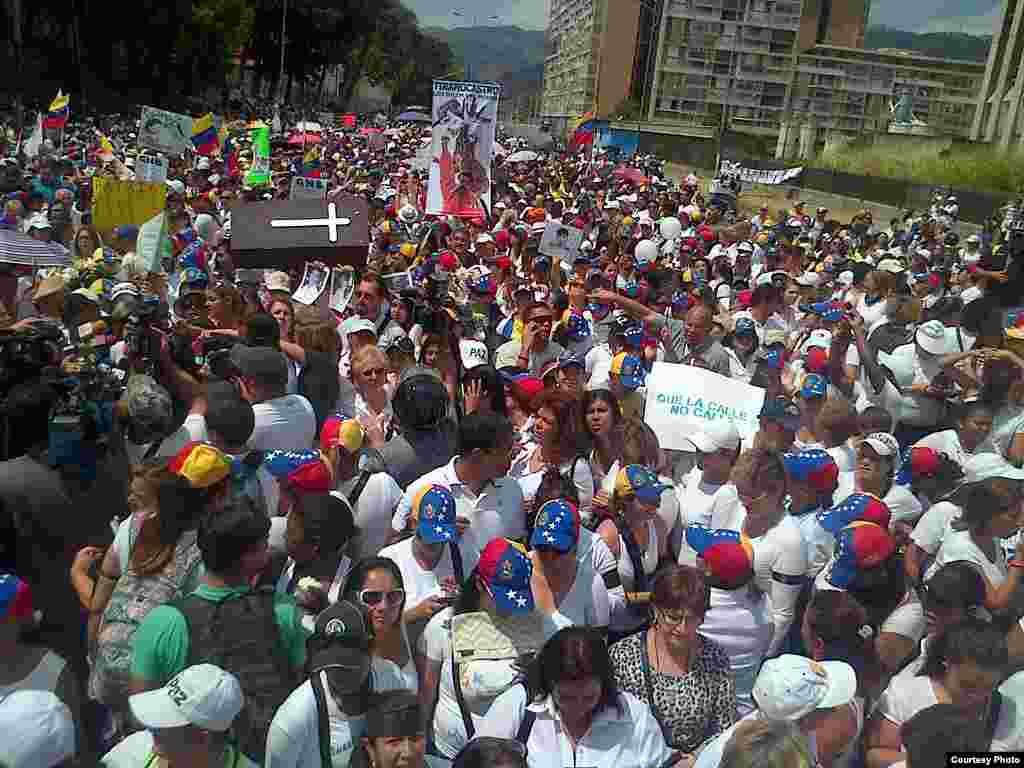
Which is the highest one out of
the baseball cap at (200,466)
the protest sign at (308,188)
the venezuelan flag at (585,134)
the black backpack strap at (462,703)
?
the venezuelan flag at (585,134)

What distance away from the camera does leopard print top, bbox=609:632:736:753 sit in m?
2.70

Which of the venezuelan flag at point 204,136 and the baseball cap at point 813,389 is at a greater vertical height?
the venezuelan flag at point 204,136

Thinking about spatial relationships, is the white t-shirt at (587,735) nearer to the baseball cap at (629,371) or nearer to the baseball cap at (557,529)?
the baseball cap at (557,529)

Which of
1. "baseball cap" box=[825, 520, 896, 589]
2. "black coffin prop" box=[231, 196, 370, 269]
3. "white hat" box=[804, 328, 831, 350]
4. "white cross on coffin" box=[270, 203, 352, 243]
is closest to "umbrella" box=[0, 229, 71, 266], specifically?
"black coffin prop" box=[231, 196, 370, 269]

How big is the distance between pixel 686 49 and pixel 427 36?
64.1 metres

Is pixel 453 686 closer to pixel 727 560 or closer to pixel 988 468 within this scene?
pixel 727 560

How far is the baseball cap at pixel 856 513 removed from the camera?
342 centimetres

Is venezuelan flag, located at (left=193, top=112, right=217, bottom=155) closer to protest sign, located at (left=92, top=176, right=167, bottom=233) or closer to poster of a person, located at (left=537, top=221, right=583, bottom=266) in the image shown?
protest sign, located at (left=92, top=176, right=167, bottom=233)

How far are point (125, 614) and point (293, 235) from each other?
489 centimetres

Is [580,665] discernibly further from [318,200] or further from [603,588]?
[318,200]

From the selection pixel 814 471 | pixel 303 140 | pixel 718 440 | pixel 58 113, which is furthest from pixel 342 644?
pixel 303 140

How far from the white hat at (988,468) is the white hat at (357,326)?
3578 mm

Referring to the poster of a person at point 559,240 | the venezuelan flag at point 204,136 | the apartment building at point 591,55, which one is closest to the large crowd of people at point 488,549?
the poster of a person at point 559,240

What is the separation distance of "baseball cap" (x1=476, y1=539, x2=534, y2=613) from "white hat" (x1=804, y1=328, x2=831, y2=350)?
3.82 metres
